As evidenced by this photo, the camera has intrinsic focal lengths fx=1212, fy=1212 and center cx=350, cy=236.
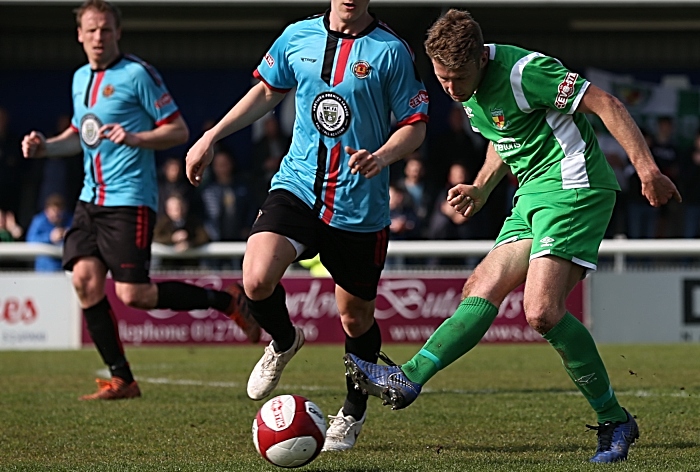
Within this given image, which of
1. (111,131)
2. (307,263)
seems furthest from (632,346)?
(111,131)

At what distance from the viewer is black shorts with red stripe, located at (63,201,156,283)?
8.16 meters

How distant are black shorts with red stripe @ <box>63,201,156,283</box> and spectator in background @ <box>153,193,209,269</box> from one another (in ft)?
18.2

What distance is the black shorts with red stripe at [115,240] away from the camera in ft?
26.8

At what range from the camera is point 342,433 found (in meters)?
6.00

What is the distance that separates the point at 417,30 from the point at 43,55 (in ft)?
20.5

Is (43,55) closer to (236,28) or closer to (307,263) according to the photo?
(236,28)

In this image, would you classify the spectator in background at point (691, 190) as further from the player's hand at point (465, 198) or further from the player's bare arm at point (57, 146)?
the player's hand at point (465, 198)

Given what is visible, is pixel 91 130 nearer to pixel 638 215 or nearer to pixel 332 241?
pixel 332 241

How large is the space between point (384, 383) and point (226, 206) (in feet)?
35.5

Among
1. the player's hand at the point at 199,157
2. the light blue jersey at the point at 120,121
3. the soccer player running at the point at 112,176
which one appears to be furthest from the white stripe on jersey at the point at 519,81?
the light blue jersey at the point at 120,121

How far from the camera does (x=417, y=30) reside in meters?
18.8

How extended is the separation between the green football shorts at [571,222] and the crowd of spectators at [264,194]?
8.63 meters

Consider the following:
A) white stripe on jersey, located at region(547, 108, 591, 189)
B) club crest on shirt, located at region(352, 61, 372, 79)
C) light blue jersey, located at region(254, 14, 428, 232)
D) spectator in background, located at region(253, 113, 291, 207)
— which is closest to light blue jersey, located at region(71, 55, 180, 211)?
light blue jersey, located at region(254, 14, 428, 232)

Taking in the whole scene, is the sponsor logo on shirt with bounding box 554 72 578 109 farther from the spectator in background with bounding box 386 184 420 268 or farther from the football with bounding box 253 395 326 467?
the spectator in background with bounding box 386 184 420 268
